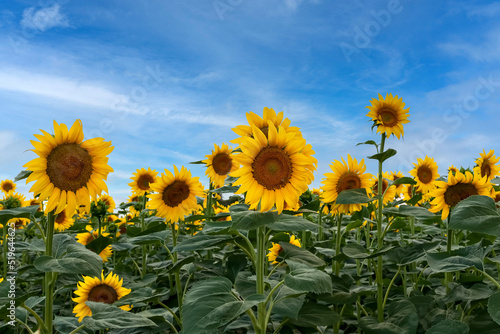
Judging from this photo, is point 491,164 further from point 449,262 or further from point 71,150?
point 71,150

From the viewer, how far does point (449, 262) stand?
95.2 inches

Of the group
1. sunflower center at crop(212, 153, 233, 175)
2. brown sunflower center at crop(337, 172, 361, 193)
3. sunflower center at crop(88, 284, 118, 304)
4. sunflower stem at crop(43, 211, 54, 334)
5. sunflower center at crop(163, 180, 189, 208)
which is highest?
sunflower center at crop(212, 153, 233, 175)

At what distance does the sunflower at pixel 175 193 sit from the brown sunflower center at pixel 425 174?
10.8 ft

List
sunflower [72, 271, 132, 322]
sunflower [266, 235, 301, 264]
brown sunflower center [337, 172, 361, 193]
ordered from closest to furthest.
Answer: sunflower [72, 271, 132, 322] → brown sunflower center [337, 172, 361, 193] → sunflower [266, 235, 301, 264]

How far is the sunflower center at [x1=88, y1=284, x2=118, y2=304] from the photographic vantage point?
337 cm

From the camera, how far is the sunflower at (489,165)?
557 centimetres

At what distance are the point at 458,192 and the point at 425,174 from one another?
2.32 m

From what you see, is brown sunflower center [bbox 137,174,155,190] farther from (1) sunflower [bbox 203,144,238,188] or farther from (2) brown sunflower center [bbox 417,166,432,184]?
(2) brown sunflower center [bbox 417,166,432,184]

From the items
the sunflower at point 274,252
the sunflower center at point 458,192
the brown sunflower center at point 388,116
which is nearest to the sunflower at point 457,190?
the sunflower center at point 458,192

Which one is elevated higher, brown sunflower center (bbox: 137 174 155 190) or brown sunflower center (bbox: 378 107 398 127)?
brown sunflower center (bbox: 378 107 398 127)

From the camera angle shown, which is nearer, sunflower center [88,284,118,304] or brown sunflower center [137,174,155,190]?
sunflower center [88,284,118,304]

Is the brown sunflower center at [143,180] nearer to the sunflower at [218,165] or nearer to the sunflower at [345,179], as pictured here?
the sunflower at [218,165]

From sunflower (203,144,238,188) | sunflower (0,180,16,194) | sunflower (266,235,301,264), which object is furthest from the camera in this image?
sunflower (0,180,16,194)

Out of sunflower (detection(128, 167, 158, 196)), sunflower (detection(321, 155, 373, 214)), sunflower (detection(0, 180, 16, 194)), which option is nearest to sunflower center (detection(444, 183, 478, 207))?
sunflower (detection(321, 155, 373, 214))
